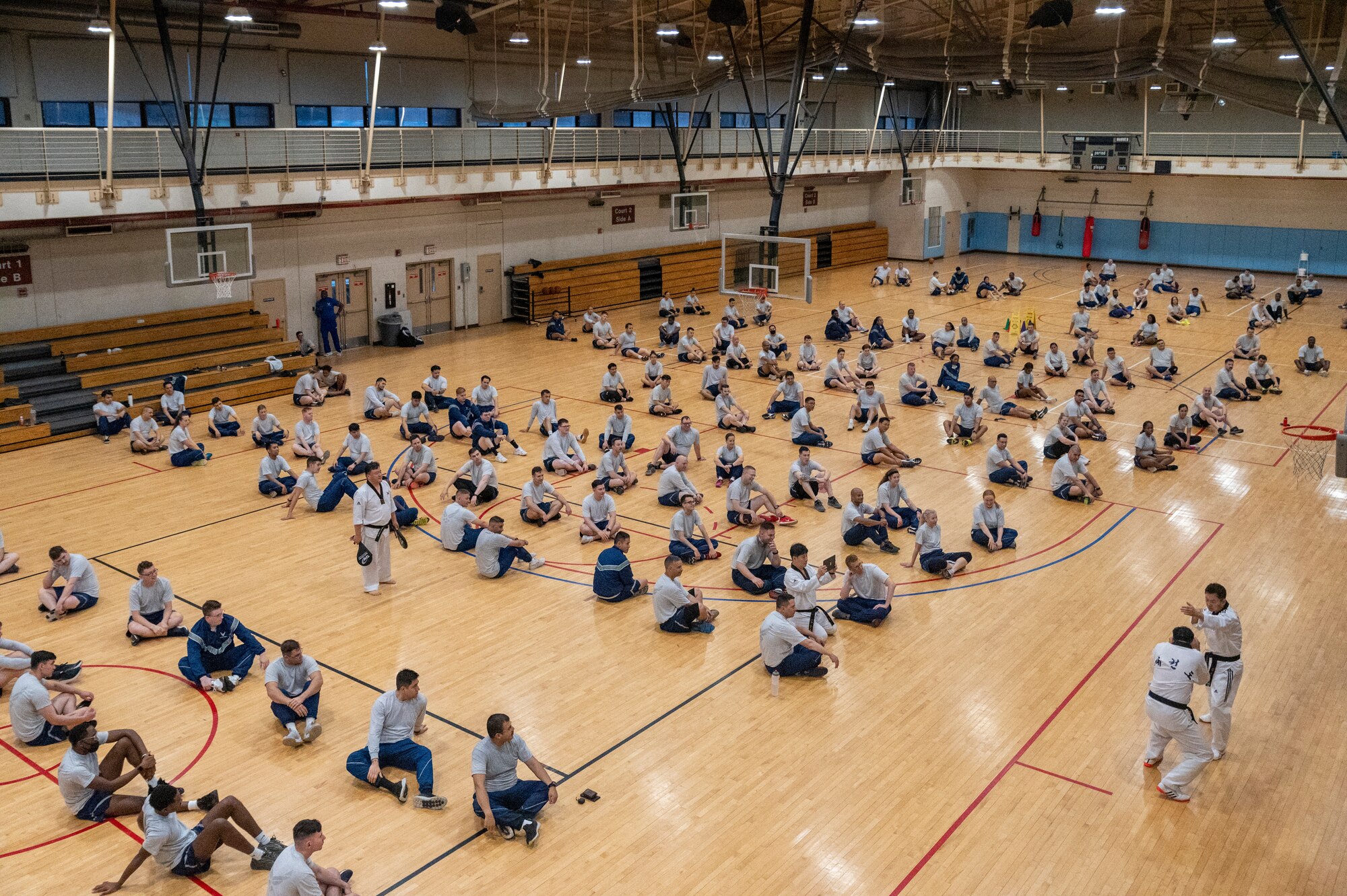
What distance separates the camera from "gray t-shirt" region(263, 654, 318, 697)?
445 inches

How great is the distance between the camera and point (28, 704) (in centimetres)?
1093

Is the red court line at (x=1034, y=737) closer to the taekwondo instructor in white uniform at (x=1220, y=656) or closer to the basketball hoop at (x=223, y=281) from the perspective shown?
the taekwondo instructor in white uniform at (x=1220, y=656)

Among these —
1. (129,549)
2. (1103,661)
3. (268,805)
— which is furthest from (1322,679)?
(129,549)

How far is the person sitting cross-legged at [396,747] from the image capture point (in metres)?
10.3

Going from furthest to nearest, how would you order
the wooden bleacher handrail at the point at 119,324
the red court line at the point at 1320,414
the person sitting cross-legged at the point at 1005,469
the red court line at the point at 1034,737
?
the wooden bleacher handrail at the point at 119,324 → the red court line at the point at 1320,414 → the person sitting cross-legged at the point at 1005,469 → the red court line at the point at 1034,737

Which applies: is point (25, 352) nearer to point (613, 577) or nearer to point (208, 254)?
point (208, 254)

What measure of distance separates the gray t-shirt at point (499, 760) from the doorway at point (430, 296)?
25070mm

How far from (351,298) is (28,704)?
2169 cm

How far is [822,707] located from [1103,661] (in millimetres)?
3615

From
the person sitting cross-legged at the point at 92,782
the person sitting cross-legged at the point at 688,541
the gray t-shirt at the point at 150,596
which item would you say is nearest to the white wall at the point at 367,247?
the gray t-shirt at the point at 150,596

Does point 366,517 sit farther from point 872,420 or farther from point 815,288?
point 815,288

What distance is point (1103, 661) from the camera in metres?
13.0

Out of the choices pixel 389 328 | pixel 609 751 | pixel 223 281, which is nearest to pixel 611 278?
pixel 389 328

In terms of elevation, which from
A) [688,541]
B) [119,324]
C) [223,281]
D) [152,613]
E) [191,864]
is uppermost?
[223,281]
